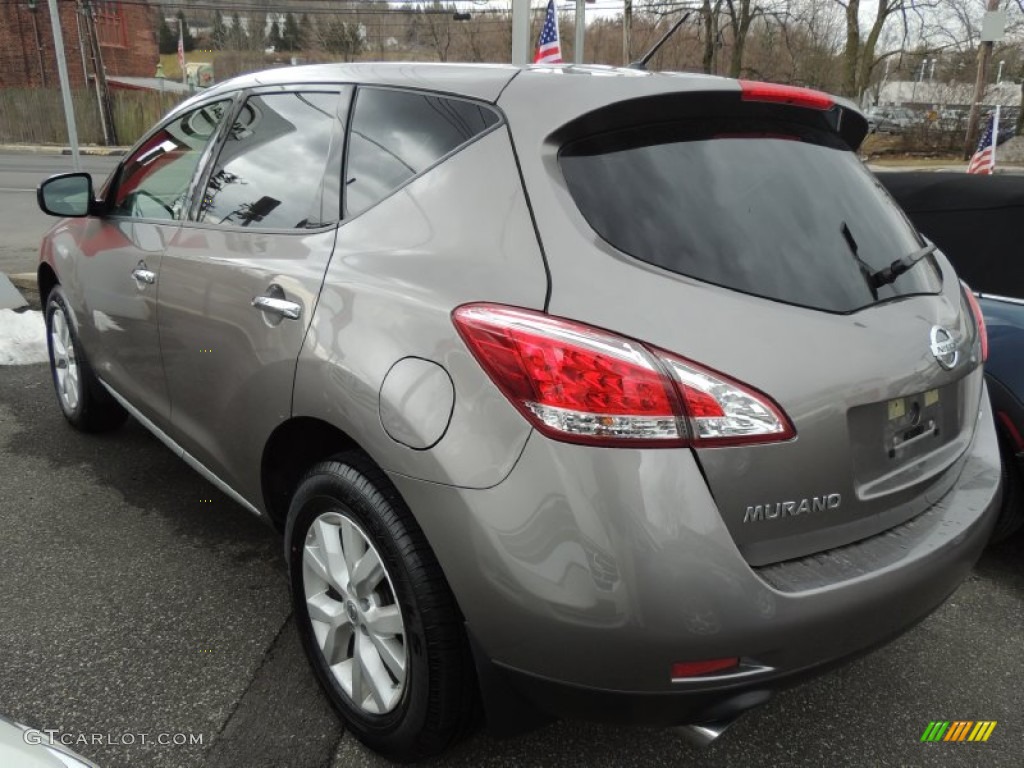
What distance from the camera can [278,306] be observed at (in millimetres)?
2174

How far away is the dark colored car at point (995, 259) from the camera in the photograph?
Result: 2.98 metres

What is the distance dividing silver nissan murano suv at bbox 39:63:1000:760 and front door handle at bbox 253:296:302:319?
0.06 feet

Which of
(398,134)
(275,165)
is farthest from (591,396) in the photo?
(275,165)

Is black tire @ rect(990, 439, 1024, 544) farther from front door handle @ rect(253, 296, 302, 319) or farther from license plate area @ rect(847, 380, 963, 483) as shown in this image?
front door handle @ rect(253, 296, 302, 319)

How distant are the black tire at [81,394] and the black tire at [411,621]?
2.38 metres

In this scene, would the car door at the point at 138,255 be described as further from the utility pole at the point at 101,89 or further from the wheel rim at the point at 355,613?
the utility pole at the point at 101,89

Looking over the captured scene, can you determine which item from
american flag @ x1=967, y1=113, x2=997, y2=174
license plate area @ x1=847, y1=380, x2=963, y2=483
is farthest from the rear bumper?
american flag @ x1=967, y1=113, x2=997, y2=174

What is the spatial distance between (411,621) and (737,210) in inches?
46.7

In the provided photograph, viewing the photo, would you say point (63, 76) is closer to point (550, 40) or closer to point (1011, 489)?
point (550, 40)

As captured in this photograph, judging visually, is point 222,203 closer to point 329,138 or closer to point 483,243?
point 329,138

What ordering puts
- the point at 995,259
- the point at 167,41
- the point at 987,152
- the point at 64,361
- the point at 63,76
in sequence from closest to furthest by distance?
the point at 995,259, the point at 64,361, the point at 63,76, the point at 987,152, the point at 167,41

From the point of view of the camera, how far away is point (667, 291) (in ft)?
5.35

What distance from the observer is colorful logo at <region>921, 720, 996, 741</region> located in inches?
88.5

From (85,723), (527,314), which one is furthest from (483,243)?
(85,723)
